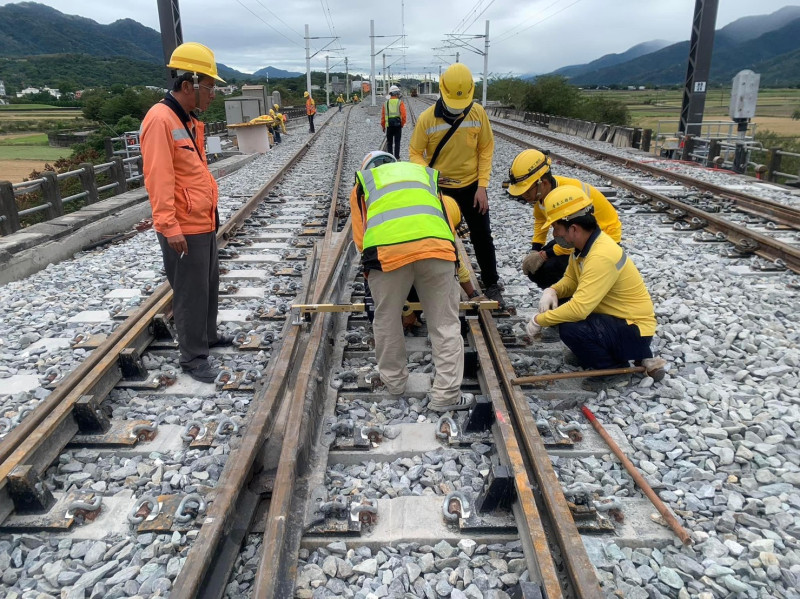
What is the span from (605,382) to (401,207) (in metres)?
1.80

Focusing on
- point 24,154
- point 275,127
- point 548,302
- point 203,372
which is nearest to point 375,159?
point 548,302

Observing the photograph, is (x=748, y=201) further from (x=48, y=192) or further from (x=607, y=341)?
(x=48, y=192)

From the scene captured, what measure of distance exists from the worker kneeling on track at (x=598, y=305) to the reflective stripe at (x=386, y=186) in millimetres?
784

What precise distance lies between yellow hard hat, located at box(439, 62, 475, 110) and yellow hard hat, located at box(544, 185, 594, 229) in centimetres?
137

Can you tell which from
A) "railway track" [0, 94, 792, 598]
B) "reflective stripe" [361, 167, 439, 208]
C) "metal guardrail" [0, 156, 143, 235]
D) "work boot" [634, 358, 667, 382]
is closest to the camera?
"railway track" [0, 94, 792, 598]

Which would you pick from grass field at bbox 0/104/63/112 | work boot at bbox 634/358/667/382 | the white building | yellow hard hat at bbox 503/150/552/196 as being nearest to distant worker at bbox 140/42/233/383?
yellow hard hat at bbox 503/150/552/196

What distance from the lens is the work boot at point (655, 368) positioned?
3.88 m

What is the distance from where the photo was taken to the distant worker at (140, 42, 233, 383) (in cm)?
379

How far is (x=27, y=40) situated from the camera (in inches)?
7692

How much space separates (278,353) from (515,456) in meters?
2.10

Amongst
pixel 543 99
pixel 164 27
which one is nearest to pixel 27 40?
pixel 543 99

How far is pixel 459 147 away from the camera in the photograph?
16.8ft

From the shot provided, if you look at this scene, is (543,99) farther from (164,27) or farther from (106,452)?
(106,452)

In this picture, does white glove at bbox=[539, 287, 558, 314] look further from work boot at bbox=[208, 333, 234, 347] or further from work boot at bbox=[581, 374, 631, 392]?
work boot at bbox=[208, 333, 234, 347]
